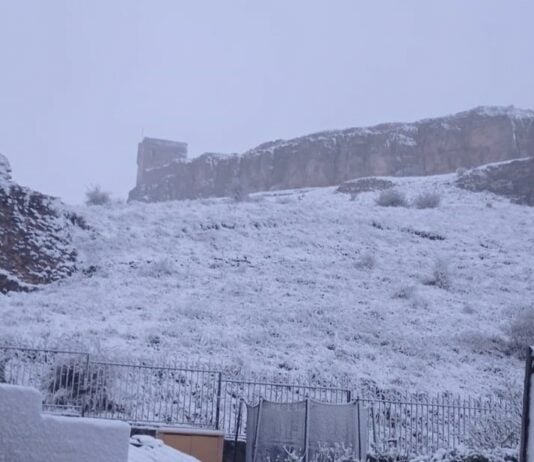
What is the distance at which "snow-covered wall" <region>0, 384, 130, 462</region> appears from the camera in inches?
214

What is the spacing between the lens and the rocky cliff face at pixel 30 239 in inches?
1009

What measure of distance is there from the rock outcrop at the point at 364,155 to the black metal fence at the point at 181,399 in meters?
61.6

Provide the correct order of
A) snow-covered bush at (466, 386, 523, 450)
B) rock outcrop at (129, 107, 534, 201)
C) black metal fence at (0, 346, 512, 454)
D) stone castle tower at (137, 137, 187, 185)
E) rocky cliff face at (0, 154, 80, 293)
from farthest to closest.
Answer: stone castle tower at (137, 137, 187, 185) < rock outcrop at (129, 107, 534, 201) < rocky cliff face at (0, 154, 80, 293) < black metal fence at (0, 346, 512, 454) < snow-covered bush at (466, 386, 523, 450)

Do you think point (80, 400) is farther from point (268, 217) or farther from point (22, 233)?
point (268, 217)

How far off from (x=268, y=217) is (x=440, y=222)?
30.6 ft

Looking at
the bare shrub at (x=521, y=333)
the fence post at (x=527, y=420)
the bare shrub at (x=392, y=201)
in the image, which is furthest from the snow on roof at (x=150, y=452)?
the bare shrub at (x=392, y=201)

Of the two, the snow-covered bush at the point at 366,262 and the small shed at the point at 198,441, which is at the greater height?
the snow-covered bush at the point at 366,262

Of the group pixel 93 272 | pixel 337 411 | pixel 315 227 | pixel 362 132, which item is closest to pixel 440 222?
pixel 315 227

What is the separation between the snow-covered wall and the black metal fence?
8.31 metres

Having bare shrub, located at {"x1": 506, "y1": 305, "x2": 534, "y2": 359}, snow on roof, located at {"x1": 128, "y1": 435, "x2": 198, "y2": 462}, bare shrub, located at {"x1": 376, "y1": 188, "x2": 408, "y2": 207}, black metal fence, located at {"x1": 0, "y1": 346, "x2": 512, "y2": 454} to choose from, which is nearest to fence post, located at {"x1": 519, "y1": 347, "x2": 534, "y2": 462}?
snow on roof, located at {"x1": 128, "y1": 435, "x2": 198, "y2": 462}

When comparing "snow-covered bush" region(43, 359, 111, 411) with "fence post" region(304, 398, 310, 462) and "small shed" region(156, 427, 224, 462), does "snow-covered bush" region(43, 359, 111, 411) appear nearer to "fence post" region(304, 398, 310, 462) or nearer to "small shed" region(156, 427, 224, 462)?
"small shed" region(156, 427, 224, 462)

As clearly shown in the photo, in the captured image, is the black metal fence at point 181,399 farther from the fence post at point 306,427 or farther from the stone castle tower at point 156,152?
the stone castle tower at point 156,152

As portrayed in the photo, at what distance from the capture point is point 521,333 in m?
23.2

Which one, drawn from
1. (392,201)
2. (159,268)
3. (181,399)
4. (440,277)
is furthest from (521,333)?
(392,201)
